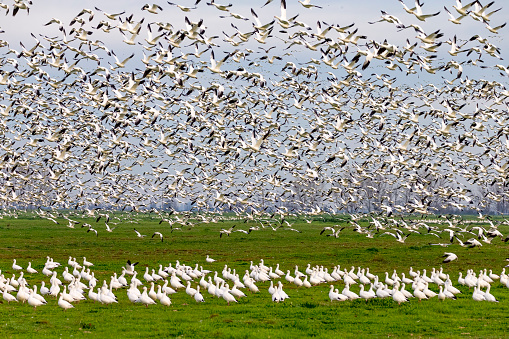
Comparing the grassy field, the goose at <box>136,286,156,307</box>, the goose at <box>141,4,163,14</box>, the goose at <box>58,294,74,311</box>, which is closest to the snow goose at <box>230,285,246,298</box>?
the grassy field

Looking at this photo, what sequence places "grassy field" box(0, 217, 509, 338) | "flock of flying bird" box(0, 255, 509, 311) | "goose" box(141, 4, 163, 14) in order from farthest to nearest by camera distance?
"goose" box(141, 4, 163, 14) → "flock of flying bird" box(0, 255, 509, 311) → "grassy field" box(0, 217, 509, 338)

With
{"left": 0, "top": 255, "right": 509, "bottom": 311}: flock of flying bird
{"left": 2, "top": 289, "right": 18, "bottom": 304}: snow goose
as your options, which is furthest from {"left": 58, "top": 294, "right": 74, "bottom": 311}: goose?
{"left": 2, "top": 289, "right": 18, "bottom": 304}: snow goose

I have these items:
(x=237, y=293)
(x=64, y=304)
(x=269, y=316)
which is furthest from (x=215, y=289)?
(x=64, y=304)

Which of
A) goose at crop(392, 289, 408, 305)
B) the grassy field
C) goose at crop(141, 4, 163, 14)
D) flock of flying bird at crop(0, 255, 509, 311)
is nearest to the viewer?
the grassy field

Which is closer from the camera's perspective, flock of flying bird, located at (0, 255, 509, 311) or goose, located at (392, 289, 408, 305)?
goose, located at (392, 289, 408, 305)

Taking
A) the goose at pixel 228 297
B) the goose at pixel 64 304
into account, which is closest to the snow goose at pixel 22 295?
the goose at pixel 64 304

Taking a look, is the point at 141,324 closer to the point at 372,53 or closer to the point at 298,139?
the point at 372,53

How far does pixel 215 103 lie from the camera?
37250 mm

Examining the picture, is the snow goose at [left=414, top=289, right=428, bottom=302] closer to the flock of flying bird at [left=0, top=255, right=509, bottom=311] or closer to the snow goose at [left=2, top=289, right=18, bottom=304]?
the flock of flying bird at [left=0, top=255, right=509, bottom=311]

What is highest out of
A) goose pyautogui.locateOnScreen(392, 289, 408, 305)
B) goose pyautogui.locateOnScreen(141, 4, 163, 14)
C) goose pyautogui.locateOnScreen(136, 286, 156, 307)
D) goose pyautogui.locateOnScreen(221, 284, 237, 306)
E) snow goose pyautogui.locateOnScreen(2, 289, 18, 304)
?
goose pyautogui.locateOnScreen(141, 4, 163, 14)

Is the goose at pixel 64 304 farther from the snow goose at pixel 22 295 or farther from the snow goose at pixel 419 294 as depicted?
the snow goose at pixel 419 294

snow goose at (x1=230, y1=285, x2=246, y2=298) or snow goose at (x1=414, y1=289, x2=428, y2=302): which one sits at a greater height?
snow goose at (x1=414, y1=289, x2=428, y2=302)

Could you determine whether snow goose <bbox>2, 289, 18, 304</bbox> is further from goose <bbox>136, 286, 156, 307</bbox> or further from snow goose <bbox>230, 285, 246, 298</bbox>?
snow goose <bbox>230, 285, 246, 298</bbox>

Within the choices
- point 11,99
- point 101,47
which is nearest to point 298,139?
point 101,47
